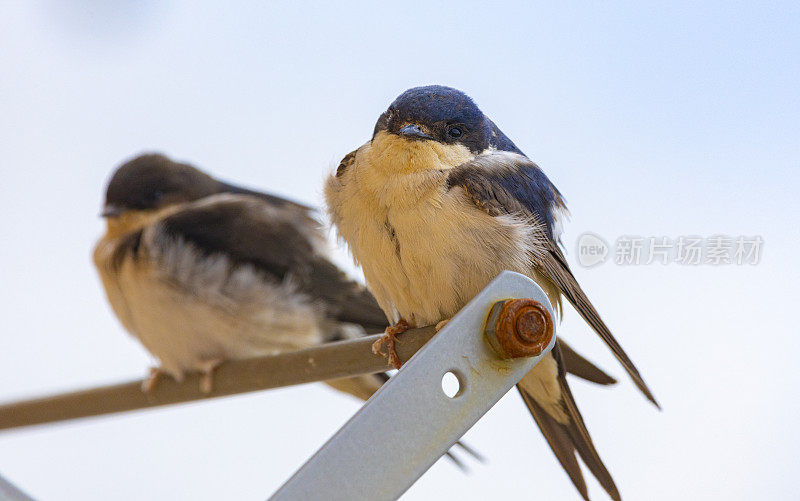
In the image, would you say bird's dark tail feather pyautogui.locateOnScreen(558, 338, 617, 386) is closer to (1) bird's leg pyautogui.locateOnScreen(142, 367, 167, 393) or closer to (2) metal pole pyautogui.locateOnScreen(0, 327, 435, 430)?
(2) metal pole pyautogui.locateOnScreen(0, 327, 435, 430)

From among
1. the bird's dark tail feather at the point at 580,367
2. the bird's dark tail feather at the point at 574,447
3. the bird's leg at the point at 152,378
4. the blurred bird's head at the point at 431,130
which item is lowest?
the bird's leg at the point at 152,378

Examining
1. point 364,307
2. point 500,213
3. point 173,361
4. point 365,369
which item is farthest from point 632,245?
point 173,361

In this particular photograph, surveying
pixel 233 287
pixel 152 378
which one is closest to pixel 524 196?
pixel 233 287

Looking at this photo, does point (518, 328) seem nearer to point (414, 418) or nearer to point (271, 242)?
point (414, 418)

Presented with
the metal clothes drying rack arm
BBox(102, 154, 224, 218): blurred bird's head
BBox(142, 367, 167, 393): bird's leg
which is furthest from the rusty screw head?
BBox(102, 154, 224, 218): blurred bird's head

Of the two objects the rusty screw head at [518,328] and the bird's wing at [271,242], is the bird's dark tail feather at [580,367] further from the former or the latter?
the bird's wing at [271,242]

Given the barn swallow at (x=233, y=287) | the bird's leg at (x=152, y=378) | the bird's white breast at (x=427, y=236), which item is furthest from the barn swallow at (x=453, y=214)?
the bird's leg at (x=152, y=378)

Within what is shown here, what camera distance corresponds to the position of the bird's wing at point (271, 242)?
122 centimetres

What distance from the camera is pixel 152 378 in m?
1.23

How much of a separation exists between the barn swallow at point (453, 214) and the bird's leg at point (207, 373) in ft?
1.47

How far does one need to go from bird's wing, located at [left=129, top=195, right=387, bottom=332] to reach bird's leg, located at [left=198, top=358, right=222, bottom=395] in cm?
14

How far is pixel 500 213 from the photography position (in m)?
0.74

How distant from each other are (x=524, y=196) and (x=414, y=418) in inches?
12.5

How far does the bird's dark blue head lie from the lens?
0.71m
